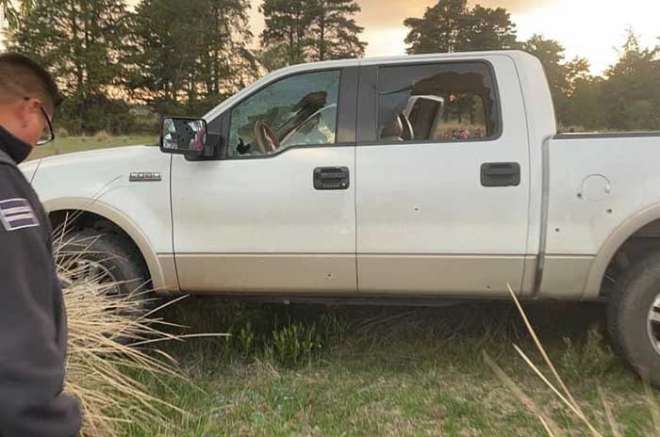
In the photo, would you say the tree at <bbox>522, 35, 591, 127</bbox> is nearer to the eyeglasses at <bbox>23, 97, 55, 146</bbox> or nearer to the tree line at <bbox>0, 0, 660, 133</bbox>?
the tree line at <bbox>0, 0, 660, 133</bbox>

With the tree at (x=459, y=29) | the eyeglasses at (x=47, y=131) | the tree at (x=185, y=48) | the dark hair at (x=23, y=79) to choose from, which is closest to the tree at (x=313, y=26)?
the tree at (x=185, y=48)

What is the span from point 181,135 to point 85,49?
5040cm

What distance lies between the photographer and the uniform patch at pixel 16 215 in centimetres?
116

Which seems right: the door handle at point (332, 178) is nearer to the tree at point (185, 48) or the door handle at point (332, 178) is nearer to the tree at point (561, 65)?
the tree at point (561, 65)

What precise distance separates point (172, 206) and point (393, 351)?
5.82 feet

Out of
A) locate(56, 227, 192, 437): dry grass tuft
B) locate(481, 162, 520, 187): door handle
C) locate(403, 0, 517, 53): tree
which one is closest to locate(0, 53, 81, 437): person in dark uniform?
locate(56, 227, 192, 437): dry grass tuft

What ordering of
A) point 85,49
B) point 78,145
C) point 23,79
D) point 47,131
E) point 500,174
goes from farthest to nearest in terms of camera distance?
1. point 85,49
2. point 78,145
3. point 500,174
4. point 47,131
5. point 23,79

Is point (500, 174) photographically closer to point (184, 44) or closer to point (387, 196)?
point (387, 196)

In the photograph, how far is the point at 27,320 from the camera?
1159 mm

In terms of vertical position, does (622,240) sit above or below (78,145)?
above

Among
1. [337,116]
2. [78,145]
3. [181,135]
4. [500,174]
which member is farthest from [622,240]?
[78,145]

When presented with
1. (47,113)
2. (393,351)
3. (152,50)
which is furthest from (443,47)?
(47,113)

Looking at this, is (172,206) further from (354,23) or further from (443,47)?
(354,23)

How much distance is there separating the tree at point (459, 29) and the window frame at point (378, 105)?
3048 cm
